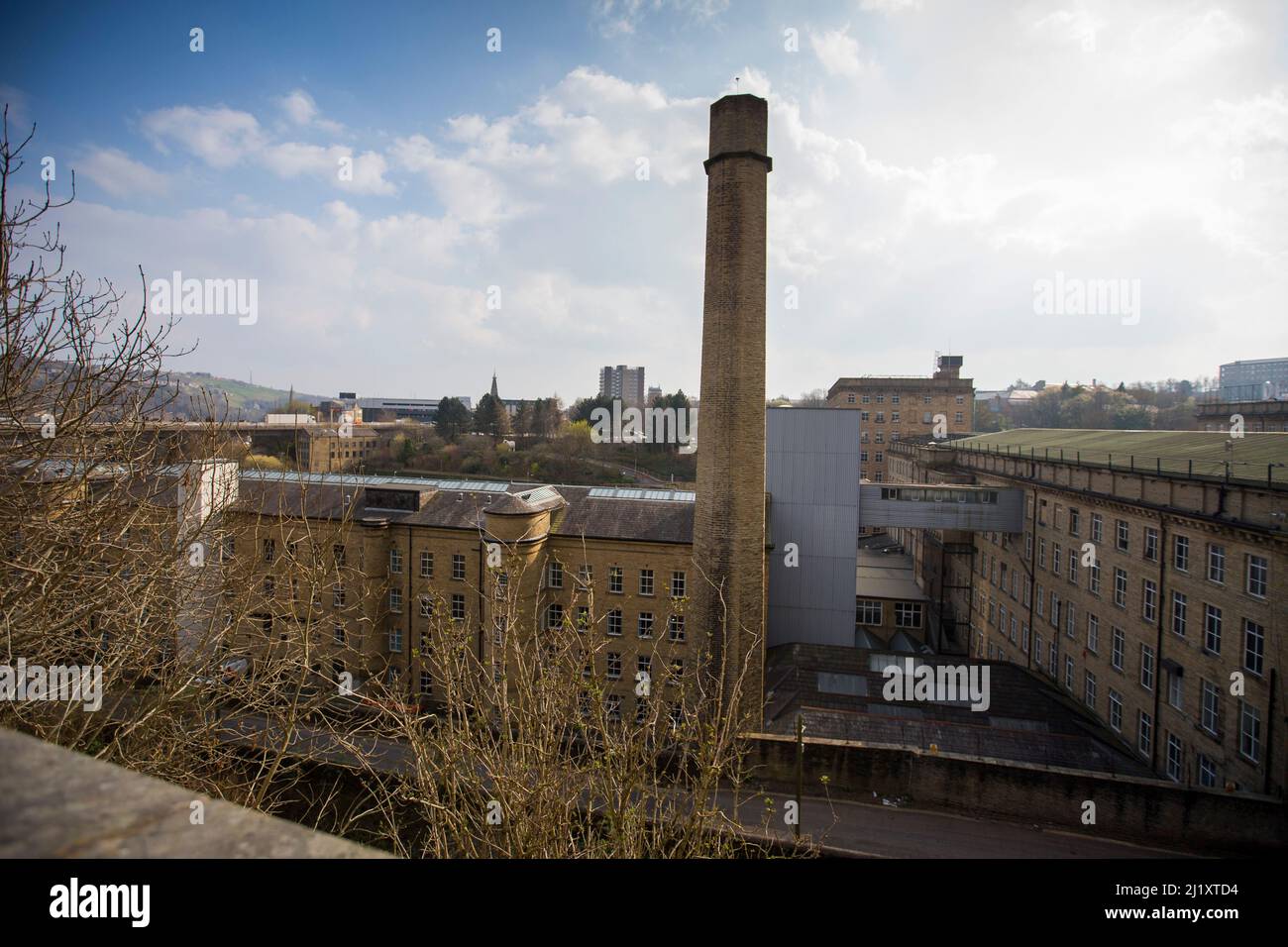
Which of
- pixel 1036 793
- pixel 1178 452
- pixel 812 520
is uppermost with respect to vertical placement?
pixel 1178 452

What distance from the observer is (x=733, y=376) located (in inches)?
724

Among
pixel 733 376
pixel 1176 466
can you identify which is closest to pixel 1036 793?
pixel 1176 466

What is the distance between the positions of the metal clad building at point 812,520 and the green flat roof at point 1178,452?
342 inches

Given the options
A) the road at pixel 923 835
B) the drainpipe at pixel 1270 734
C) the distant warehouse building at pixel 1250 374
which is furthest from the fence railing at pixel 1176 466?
the distant warehouse building at pixel 1250 374

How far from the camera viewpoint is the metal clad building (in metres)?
26.2

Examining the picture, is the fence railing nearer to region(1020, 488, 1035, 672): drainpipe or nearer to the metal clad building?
region(1020, 488, 1035, 672): drainpipe

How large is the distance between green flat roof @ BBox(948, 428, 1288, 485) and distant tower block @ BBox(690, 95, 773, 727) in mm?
12581

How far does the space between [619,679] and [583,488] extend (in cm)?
798

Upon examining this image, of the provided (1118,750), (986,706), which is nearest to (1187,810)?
(1118,750)

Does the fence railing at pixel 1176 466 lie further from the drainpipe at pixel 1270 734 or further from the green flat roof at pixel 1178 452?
the drainpipe at pixel 1270 734

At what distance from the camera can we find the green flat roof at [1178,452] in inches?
686

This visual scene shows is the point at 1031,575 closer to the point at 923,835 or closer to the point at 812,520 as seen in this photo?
the point at 812,520

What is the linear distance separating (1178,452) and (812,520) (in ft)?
40.6

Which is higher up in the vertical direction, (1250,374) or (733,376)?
(1250,374)
